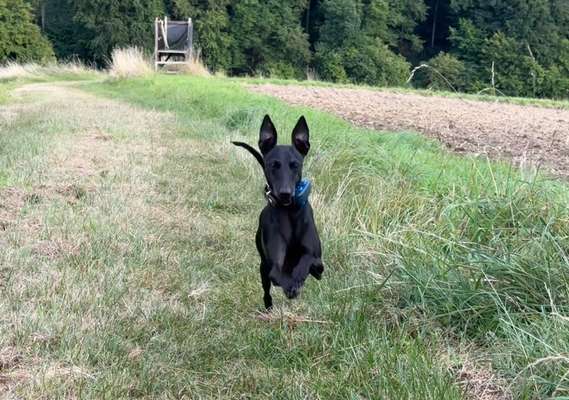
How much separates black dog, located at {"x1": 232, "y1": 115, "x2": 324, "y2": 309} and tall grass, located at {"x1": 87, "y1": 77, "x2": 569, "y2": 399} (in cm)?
29

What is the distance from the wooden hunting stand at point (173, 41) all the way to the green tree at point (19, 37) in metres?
11.6

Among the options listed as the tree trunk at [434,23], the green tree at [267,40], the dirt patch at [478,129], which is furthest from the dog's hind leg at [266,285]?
the tree trunk at [434,23]

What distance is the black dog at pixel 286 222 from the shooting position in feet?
7.85

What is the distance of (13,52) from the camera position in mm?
33594

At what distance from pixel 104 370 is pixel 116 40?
113 ft

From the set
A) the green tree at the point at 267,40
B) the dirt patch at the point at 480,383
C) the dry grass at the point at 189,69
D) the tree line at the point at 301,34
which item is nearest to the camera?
the dirt patch at the point at 480,383

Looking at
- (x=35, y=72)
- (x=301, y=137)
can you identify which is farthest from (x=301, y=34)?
(x=301, y=137)

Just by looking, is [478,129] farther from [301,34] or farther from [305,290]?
[301,34]

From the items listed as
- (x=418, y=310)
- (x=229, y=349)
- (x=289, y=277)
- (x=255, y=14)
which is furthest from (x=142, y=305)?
(x=255, y=14)

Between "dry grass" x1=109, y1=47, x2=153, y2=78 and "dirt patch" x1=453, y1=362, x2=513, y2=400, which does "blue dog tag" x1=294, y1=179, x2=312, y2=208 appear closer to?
"dirt patch" x1=453, y1=362, x2=513, y2=400

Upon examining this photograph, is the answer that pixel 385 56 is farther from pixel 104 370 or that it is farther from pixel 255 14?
pixel 104 370

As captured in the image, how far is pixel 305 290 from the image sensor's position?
307 cm

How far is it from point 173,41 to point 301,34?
15789 mm

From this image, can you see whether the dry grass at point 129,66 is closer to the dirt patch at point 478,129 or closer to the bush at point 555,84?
the dirt patch at point 478,129
